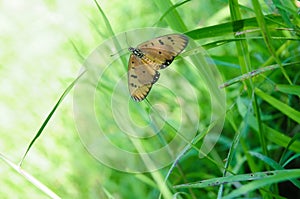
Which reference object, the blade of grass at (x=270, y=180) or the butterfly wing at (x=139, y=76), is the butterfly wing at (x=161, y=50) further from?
the blade of grass at (x=270, y=180)

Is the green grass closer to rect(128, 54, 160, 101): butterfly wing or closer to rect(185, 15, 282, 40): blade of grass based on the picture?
rect(185, 15, 282, 40): blade of grass

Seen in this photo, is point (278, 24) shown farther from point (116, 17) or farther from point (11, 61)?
point (11, 61)

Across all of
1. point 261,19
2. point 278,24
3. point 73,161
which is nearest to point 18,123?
point 73,161

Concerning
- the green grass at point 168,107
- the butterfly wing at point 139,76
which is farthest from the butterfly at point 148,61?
the green grass at point 168,107

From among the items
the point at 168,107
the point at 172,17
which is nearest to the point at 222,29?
the point at 172,17

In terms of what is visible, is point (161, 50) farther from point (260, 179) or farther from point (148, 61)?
point (260, 179)

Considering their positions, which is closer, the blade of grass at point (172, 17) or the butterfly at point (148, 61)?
the butterfly at point (148, 61)

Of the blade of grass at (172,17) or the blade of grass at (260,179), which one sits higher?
the blade of grass at (172,17)
